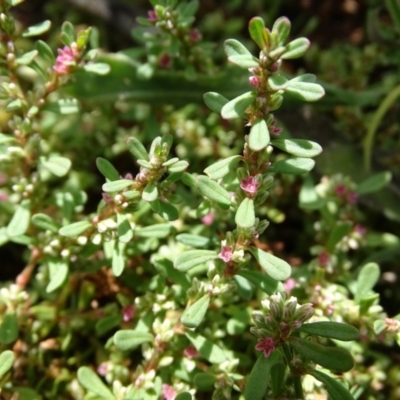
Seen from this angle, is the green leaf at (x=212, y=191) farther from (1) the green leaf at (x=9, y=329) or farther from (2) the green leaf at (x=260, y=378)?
(1) the green leaf at (x=9, y=329)

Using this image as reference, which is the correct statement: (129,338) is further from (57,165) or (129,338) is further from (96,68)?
(96,68)

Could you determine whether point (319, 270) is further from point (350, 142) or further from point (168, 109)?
point (168, 109)

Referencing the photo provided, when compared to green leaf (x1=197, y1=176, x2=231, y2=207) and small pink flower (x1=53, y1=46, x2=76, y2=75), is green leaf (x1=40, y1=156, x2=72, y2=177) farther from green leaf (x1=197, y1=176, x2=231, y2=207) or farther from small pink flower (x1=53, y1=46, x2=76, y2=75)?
green leaf (x1=197, y1=176, x2=231, y2=207)

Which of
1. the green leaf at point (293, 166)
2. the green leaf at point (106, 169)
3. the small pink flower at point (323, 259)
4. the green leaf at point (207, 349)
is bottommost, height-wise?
the green leaf at point (207, 349)

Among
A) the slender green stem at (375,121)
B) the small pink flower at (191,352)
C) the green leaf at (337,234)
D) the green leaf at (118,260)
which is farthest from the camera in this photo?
the slender green stem at (375,121)

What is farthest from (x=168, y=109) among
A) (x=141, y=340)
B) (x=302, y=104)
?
(x=141, y=340)

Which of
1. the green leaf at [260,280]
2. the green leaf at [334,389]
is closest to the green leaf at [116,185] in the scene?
the green leaf at [260,280]
